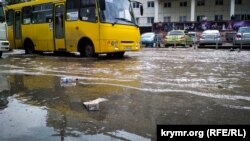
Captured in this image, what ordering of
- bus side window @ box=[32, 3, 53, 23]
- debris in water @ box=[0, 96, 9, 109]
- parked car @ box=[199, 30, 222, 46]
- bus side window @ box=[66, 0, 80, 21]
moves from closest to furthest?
debris in water @ box=[0, 96, 9, 109] → bus side window @ box=[66, 0, 80, 21] → bus side window @ box=[32, 3, 53, 23] → parked car @ box=[199, 30, 222, 46]

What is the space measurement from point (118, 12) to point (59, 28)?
3.59 m

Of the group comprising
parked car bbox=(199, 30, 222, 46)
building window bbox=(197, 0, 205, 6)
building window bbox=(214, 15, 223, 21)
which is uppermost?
building window bbox=(197, 0, 205, 6)

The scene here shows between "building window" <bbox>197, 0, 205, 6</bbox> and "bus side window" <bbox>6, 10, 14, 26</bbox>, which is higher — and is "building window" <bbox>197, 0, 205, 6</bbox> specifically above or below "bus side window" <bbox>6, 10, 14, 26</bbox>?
above

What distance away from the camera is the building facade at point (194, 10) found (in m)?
49.3

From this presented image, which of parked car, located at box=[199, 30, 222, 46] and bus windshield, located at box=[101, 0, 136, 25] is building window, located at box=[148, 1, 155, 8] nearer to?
parked car, located at box=[199, 30, 222, 46]

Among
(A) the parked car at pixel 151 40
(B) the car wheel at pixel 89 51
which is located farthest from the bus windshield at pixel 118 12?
(A) the parked car at pixel 151 40

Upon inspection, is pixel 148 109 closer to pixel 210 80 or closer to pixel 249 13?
pixel 210 80

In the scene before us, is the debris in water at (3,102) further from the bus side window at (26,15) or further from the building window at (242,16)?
the building window at (242,16)

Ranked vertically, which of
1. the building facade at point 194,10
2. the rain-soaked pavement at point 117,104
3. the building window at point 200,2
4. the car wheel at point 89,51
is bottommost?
the rain-soaked pavement at point 117,104

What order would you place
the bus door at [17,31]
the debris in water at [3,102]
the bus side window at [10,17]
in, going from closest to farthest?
the debris in water at [3,102] → the bus door at [17,31] → the bus side window at [10,17]

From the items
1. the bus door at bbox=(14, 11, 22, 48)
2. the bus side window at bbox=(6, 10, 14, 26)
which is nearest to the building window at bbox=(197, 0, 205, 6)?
the bus side window at bbox=(6, 10, 14, 26)

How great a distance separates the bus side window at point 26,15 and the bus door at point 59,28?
2.75 m

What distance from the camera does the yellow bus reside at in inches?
590

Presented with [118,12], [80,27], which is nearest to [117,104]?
[118,12]
